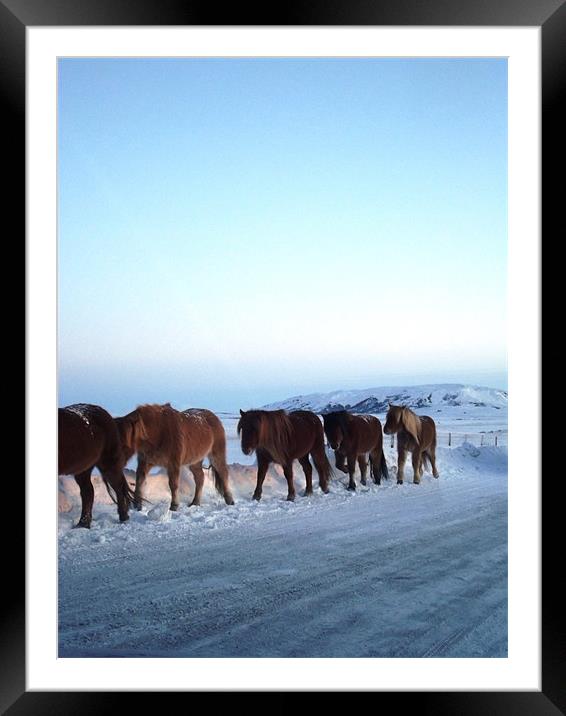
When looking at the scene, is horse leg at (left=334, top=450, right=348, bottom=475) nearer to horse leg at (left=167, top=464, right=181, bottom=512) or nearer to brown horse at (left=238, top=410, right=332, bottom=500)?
brown horse at (left=238, top=410, right=332, bottom=500)

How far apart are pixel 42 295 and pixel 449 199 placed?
163 cm

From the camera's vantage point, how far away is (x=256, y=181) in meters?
2.50

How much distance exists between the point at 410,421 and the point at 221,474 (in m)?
0.80

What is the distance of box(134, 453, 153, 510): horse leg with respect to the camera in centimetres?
236

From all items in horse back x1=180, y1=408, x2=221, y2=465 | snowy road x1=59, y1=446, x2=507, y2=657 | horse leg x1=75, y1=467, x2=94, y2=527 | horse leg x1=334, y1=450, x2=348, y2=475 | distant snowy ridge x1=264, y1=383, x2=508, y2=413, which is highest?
distant snowy ridge x1=264, y1=383, x2=508, y2=413

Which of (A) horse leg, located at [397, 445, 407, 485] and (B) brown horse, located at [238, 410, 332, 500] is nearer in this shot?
(B) brown horse, located at [238, 410, 332, 500]

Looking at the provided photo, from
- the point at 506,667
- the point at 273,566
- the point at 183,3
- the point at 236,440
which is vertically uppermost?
the point at 183,3

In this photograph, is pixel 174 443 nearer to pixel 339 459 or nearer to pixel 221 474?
pixel 221 474

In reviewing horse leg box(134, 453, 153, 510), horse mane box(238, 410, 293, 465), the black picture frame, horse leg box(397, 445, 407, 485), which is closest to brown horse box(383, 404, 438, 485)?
horse leg box(397, 445, 407, 485)

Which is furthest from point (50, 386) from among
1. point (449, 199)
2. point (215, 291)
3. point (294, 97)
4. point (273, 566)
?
point (449, 199)

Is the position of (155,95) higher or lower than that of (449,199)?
higher

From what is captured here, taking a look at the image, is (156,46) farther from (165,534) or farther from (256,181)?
(165,534)

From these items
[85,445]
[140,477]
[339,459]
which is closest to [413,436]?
[339,459]

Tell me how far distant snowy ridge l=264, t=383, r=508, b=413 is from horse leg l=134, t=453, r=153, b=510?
526 mm
